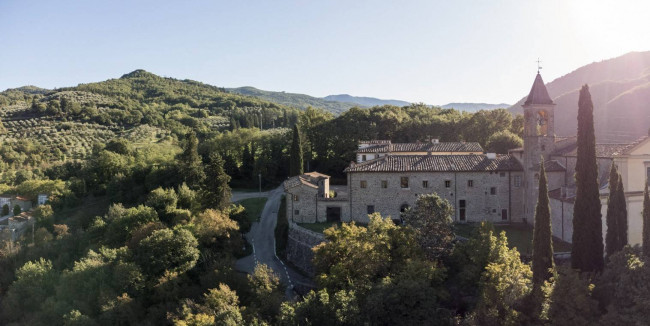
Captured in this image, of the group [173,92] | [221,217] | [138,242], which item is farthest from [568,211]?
[173,92]

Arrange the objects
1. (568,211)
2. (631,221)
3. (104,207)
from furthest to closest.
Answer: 1. (104,207)
2. (568,211)
3. (631,221)

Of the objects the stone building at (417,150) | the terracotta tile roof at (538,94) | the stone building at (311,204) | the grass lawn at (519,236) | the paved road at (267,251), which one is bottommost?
the paved road at (267,251)

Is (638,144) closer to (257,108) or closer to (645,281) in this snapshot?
(645,281)

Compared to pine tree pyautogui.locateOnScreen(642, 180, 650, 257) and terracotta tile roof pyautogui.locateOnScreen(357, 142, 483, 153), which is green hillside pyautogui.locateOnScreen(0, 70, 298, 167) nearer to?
terracotta tile roof pyautogui.locateOnScreen(357, 142, 483, 153)

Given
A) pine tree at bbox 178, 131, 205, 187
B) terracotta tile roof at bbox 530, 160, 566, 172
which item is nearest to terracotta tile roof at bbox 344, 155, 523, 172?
terracotta tile roof at bbox 530, 160, 566, 172

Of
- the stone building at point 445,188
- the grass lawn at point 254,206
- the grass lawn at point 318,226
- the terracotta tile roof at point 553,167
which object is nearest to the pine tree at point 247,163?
the grass lawn at point 254,206

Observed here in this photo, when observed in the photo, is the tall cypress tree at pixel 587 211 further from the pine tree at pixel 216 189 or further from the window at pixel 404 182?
the pine tree at pixel 216 189
